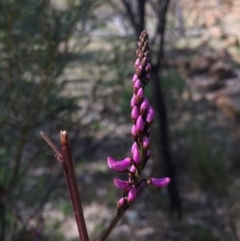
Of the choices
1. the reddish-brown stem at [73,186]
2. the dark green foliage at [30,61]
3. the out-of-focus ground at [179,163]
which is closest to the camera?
the reddish-brown stem at [73,186]

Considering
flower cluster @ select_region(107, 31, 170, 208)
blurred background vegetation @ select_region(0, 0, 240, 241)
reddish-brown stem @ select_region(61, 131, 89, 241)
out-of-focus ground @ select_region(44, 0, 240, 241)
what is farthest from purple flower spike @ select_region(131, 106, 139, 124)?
out-of-focus ground @ select_region(44, 0, 240, 241)

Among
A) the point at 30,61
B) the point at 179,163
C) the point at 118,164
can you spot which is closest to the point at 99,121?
the point at 30,61

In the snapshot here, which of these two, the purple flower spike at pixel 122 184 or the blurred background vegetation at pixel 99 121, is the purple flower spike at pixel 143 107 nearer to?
the purple flower spike at pixel 122 184

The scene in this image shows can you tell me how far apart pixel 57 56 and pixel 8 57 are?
8.7 inches

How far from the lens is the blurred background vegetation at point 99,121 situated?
8.44 ft

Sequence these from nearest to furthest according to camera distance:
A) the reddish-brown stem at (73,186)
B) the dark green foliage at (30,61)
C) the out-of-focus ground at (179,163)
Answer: the reddish-brown stem at (73,186) < the dark green foliage at (30,61) < the out-of-focus ground at (179,163)

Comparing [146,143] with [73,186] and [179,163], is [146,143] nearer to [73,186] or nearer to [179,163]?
[73,186]

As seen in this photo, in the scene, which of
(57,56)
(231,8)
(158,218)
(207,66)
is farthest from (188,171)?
(231,8)

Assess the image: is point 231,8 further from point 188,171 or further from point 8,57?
point 8,57

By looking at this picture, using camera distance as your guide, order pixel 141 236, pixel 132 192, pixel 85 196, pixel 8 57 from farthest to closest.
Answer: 1. pixel 85 196
2. pixel 141 236
3. pixel 8 57
4. pixel 132 192

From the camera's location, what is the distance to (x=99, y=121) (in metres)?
3.54

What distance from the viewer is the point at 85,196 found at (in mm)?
5152

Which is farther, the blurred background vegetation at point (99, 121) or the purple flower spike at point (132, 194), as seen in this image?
the blurred background vegetation at point (99, 121)

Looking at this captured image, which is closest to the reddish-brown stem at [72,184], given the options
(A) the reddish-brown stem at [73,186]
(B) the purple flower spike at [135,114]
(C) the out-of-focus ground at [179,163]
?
(A) the reddish-brown stem at [73,186]
